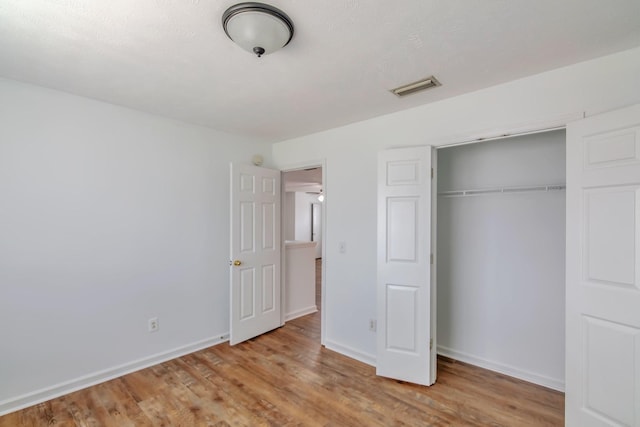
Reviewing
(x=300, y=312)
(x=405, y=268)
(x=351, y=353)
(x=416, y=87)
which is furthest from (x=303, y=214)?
(x=416, y=87)

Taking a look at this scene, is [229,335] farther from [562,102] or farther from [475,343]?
[562,102]

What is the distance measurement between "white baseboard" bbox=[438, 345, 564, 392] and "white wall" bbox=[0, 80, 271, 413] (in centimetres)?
250

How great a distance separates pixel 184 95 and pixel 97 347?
227cm

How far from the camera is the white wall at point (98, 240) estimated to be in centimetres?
218

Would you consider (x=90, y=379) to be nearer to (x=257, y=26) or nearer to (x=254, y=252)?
(x=254, y=252)

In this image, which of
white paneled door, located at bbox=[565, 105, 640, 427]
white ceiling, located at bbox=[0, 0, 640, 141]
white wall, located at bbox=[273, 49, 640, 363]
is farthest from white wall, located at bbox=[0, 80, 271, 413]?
white paneled door, located at bbox=[565, 105, 640, 427]

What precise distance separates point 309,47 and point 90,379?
3.10 metres

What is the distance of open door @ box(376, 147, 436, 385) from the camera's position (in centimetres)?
247

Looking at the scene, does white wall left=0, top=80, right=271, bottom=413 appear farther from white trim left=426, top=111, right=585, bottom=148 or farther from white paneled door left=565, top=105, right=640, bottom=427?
white paneled door left=565, top=105, right=640, bottom=427

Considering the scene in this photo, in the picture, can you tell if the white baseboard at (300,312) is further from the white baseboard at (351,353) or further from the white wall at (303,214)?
the white wall at (303,214)

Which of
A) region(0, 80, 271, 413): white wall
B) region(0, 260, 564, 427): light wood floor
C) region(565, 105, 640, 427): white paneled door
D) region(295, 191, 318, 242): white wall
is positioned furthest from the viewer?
region(295, 191, 318, 242): white wall

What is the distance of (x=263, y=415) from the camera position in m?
2.10

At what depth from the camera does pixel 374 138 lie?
9.62ft

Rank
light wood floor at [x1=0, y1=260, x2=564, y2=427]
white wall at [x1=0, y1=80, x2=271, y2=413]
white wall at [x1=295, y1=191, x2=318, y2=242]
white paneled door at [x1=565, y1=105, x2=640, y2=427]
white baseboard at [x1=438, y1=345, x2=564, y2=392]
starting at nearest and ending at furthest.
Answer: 1. white paneled door at [x1=565, y1=105, x2=640, y2=427]
2. light wood floor at [x1=0, y1=260, x2=564, y2=427]
3. white wall at [x1=0, y1=80, x2=271, y2=413]
4. white baseboard at [x1=438, y1=345, x2=564, y2=392]
5. white wall at [x1=295, y1=191, x2=318, y2=242]
